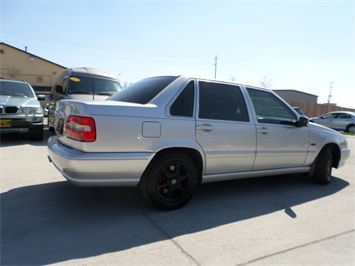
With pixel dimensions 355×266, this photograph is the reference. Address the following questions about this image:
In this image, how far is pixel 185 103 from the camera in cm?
336

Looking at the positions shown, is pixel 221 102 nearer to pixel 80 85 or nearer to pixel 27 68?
pixel 80 85

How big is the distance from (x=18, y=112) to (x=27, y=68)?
2606 cm

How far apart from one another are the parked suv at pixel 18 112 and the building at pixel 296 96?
153 feet

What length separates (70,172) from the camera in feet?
9.27

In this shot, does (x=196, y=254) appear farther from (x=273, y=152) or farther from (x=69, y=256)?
(x=273, y=152)

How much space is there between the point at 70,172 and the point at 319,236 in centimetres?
269

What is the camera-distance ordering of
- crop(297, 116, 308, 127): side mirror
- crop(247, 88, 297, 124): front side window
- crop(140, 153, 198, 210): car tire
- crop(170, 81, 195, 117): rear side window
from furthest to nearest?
crop(297, 116, 308, 127): side mirror < crop(247, 88, 297, 124): front side window < crop(170, 81, 195, 117): rear side window < crop(140, 153, 198, 210): car tire

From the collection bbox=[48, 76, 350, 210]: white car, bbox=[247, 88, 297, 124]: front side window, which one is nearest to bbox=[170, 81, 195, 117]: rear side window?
bbox=[48, 76, 350, 210]: white car

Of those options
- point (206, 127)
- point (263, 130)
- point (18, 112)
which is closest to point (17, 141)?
point (18, 112)

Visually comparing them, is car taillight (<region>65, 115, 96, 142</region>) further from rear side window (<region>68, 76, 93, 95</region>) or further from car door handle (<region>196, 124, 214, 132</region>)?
rear side window (<region>68, 76, 93, 95</region>)

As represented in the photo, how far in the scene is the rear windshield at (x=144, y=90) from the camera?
11.0 ft

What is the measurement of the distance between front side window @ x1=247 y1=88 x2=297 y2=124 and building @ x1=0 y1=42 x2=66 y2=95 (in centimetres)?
2873

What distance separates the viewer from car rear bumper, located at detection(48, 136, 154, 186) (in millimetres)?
2770

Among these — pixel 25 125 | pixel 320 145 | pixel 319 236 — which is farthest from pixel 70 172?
pixel 25 125
